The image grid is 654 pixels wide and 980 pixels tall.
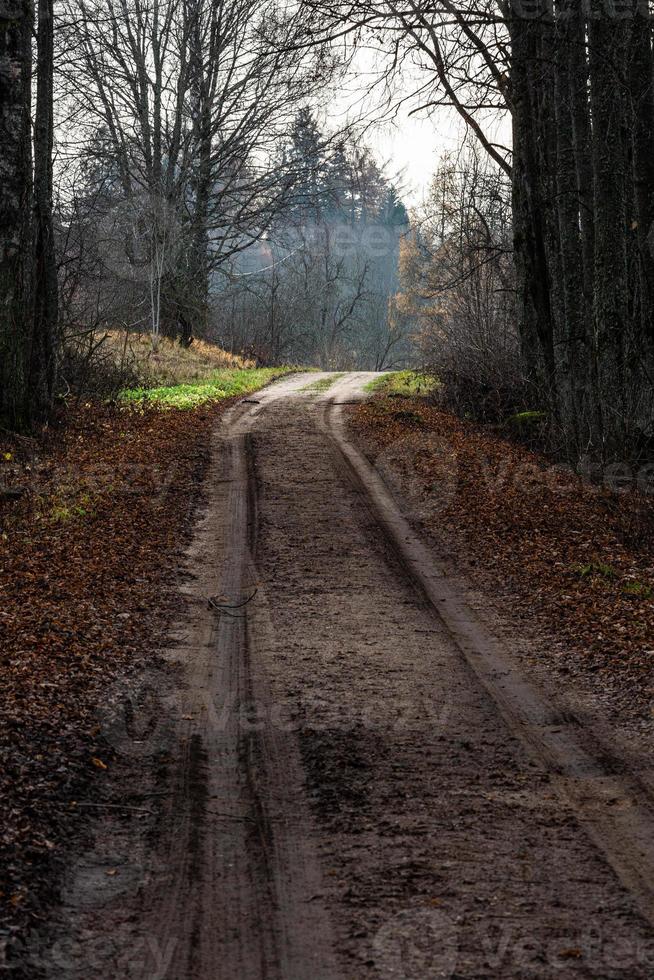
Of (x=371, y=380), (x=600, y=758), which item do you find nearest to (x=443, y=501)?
(x=600, y=758)

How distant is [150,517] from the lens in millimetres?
10359

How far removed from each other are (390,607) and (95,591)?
2.43 m

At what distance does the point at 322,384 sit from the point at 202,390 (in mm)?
4855

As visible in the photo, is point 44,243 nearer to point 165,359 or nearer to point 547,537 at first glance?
point 547,537

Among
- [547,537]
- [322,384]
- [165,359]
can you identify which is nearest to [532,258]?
[547,537]

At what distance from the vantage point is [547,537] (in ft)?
31.8

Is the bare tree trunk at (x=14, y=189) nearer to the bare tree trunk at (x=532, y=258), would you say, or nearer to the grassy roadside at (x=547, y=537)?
the grassy roadside at (x=547, y=537)

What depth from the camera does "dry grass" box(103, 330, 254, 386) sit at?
74.2 ft

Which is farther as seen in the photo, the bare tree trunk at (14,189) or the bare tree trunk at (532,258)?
the bare tree trunk at (532,258)

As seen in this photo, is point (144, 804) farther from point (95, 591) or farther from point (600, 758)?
point (95, 591)

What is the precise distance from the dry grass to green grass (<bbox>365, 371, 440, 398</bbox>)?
4.84 metres

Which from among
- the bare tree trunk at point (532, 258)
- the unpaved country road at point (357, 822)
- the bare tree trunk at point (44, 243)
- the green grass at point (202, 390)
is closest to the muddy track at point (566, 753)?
the unpaved country road at point (357, 822)

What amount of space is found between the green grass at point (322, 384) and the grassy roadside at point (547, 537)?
867 cm

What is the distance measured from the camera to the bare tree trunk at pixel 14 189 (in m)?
12.2
